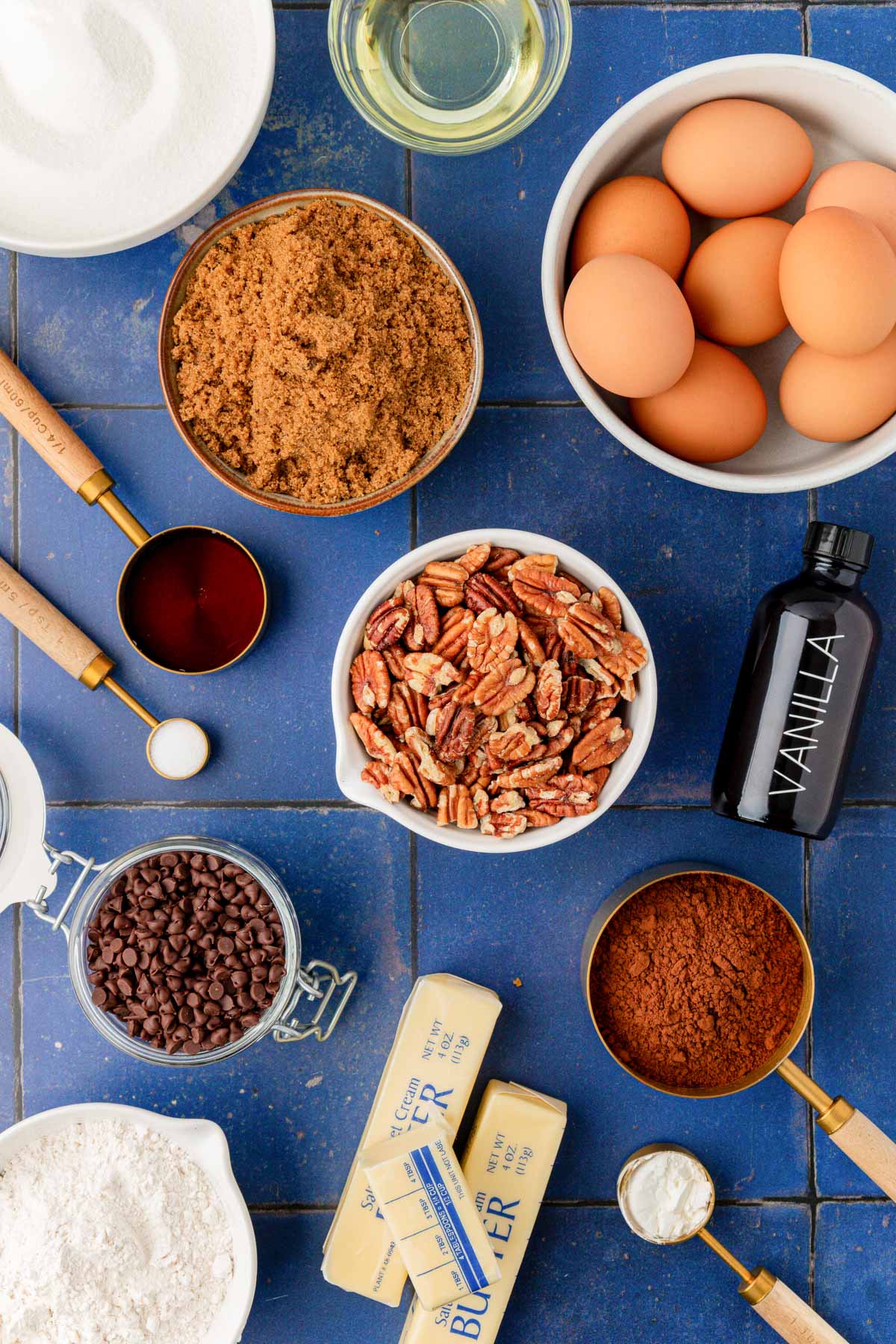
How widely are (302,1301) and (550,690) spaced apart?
771 mm

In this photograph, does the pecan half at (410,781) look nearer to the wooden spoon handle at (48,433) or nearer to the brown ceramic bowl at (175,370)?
the brown ceramic bowl at (175,370)

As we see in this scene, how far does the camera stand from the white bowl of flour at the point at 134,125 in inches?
34.5

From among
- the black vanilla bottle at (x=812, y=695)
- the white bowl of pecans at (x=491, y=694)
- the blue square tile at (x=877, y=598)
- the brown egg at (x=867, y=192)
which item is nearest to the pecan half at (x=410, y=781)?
the white bowl of pecans at (x=491, y=694)

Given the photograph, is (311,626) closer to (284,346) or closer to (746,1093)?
(284,346)

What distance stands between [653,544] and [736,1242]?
815 mm

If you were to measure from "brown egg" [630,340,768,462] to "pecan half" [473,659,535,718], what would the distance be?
0.26 meters

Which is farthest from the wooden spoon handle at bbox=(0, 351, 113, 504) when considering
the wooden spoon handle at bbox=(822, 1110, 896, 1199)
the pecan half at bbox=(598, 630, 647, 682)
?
the wooden spoon handle at bbox=(822, 1110, 896, 1199)

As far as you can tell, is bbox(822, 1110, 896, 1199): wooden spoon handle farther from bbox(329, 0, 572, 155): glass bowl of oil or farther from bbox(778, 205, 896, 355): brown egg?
bbox(329, 0, 572, 155): glass bowl of oil

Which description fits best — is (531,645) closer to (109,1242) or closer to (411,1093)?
(411,1093)

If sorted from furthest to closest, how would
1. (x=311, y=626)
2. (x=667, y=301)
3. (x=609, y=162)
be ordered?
1. (x=311, y=626)
2. (x=609, y=162)
3. (x=667, y=301)

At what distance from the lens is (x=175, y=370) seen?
36.3 inches

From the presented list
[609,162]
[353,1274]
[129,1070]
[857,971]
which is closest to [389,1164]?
[353,1274]

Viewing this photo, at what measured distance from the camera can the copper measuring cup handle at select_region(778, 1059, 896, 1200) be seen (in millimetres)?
971

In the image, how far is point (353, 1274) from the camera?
982 millimetres
